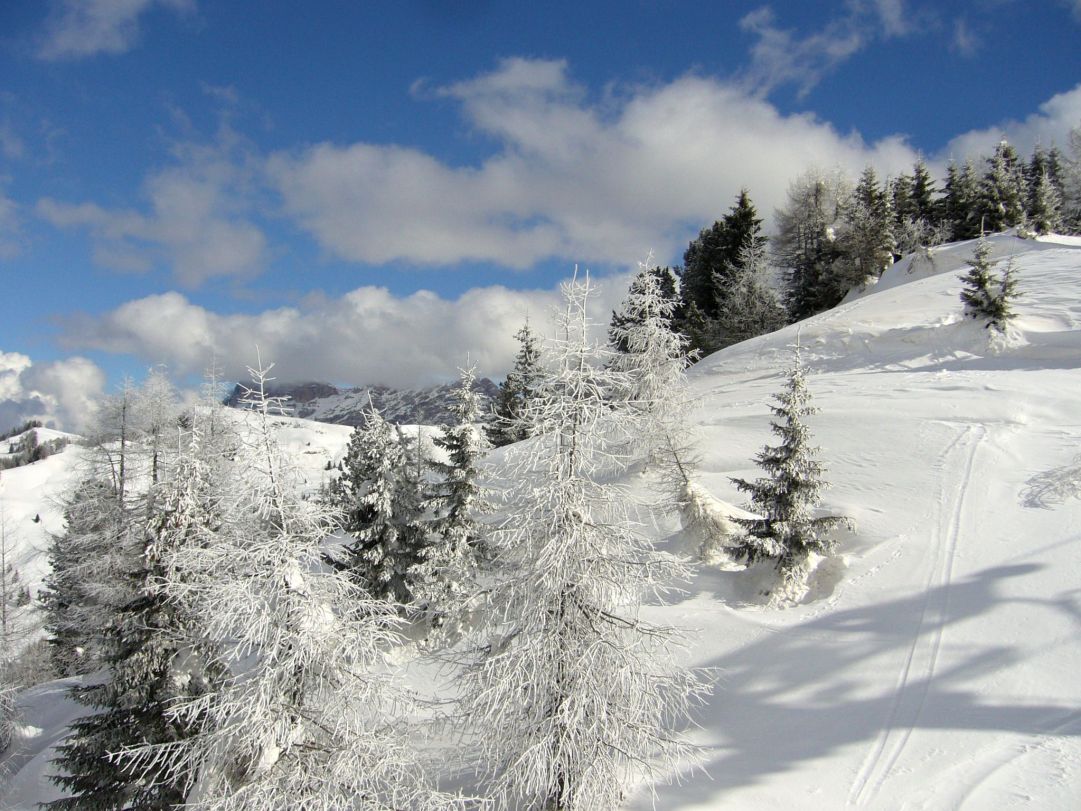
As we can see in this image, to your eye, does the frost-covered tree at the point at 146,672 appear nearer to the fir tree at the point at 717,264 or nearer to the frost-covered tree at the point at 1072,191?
the fir tree at the point at 717,264

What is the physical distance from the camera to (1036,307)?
3731 centimetres

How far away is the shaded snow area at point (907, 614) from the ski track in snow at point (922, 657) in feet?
0.14

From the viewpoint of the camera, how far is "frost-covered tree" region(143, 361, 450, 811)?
8.42m

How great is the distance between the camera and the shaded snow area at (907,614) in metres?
10.9

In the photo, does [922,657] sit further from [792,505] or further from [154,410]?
[154,410]

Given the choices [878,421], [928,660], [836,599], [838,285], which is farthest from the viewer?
[838,285]

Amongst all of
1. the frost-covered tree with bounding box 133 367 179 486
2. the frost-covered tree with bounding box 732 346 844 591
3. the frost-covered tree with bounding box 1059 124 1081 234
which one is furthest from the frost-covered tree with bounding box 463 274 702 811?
the frost-covered tree with bounding box 1059 124 1081 234

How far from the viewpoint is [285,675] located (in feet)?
28.8

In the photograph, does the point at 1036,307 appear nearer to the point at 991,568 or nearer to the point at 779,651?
the point at 991,568

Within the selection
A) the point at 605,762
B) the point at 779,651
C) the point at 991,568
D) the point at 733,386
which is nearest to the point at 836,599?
the point at 779,651

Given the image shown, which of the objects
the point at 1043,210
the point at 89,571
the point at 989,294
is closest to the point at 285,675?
the point at 89,571

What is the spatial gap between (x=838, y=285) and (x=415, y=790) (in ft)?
192

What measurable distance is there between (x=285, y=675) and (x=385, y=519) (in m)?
13.4

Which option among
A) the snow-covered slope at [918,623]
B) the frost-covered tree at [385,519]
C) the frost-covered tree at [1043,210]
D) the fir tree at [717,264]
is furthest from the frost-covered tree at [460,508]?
the frost-covered tree at [1043,210]
